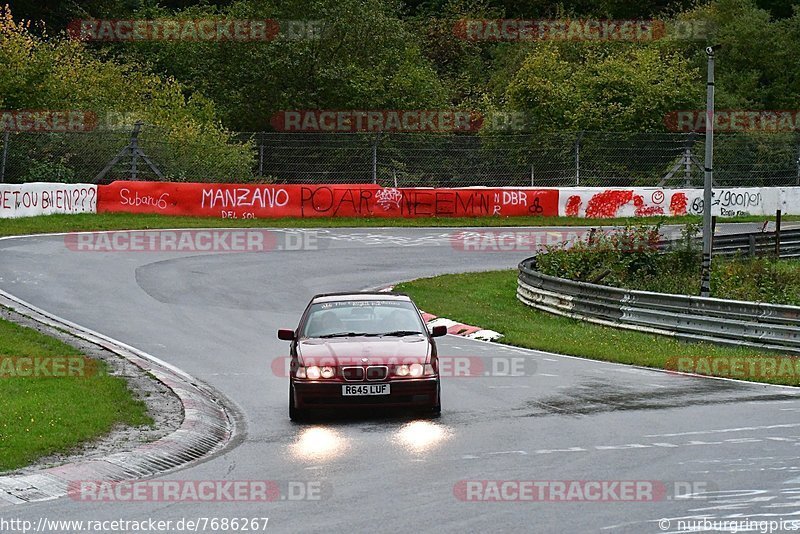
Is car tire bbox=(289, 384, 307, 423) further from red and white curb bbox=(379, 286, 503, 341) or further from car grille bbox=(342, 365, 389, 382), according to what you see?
red and white curb bbox=(379, 286, 503, 341)

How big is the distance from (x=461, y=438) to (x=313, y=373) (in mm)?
2000

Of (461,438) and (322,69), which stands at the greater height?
(322,69)

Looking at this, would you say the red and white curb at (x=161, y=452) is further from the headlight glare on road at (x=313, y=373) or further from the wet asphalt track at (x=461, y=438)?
the headlight glare on road at (x=313, y=373)

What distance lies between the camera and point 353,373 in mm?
13180

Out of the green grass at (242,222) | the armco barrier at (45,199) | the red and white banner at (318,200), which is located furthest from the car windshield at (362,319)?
the red and white banner at (318,200)

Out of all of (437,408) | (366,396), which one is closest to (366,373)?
(366,396)

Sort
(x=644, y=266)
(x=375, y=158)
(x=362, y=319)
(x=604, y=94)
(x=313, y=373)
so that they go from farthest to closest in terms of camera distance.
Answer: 1. (x=604, y=94)
2. (x=375, y=158)
3. (x=644, y=266)
4. (x=362, y=319)
5. (x=313, y=373)

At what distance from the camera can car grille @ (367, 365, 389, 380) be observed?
13148 mm

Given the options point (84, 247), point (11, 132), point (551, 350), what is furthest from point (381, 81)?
point (551, 350)

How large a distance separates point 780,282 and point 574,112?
85.5ft

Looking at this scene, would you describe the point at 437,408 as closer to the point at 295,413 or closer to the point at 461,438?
the point at 461,438

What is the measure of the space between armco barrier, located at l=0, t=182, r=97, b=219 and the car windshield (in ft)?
71.9

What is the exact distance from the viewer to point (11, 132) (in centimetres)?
3784

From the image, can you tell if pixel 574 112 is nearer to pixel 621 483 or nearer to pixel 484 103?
pixel 484 103
